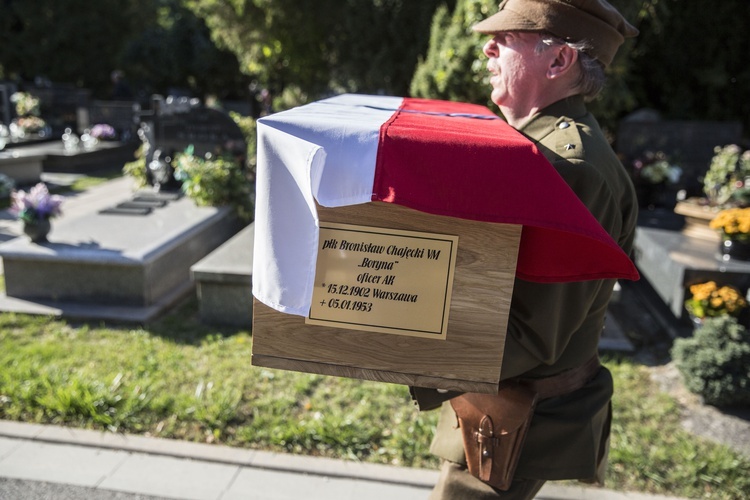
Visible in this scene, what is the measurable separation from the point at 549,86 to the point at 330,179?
0.86 meters

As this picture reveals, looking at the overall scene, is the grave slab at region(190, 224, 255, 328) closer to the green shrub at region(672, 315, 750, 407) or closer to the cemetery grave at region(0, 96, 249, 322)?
the cemetery grave at region(0, 96, 249, 322)

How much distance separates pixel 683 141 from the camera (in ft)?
28.2

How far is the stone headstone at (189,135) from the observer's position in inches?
319

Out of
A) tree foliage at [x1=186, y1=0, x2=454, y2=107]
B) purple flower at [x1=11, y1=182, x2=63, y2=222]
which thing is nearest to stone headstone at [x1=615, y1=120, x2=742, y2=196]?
tree foliage at [x1=186, y1=0, x2=454, y2=107]

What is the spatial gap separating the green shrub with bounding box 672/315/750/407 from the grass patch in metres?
0.24

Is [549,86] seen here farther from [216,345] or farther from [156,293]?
[156,293]

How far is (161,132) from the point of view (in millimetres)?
8398

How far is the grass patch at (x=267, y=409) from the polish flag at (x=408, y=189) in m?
2.21

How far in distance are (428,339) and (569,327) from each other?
1.51ft

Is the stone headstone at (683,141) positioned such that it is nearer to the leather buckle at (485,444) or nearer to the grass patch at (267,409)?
the grass patch at (267,409)

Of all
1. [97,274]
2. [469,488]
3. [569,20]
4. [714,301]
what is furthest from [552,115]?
[97,274]

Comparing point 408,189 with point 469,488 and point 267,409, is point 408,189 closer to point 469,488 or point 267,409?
point 469,488

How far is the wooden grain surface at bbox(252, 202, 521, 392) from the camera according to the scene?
1.54 metres

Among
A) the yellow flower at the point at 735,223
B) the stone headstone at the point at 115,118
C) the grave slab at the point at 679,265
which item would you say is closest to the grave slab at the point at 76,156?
the stone headstone at the point at 115,118
